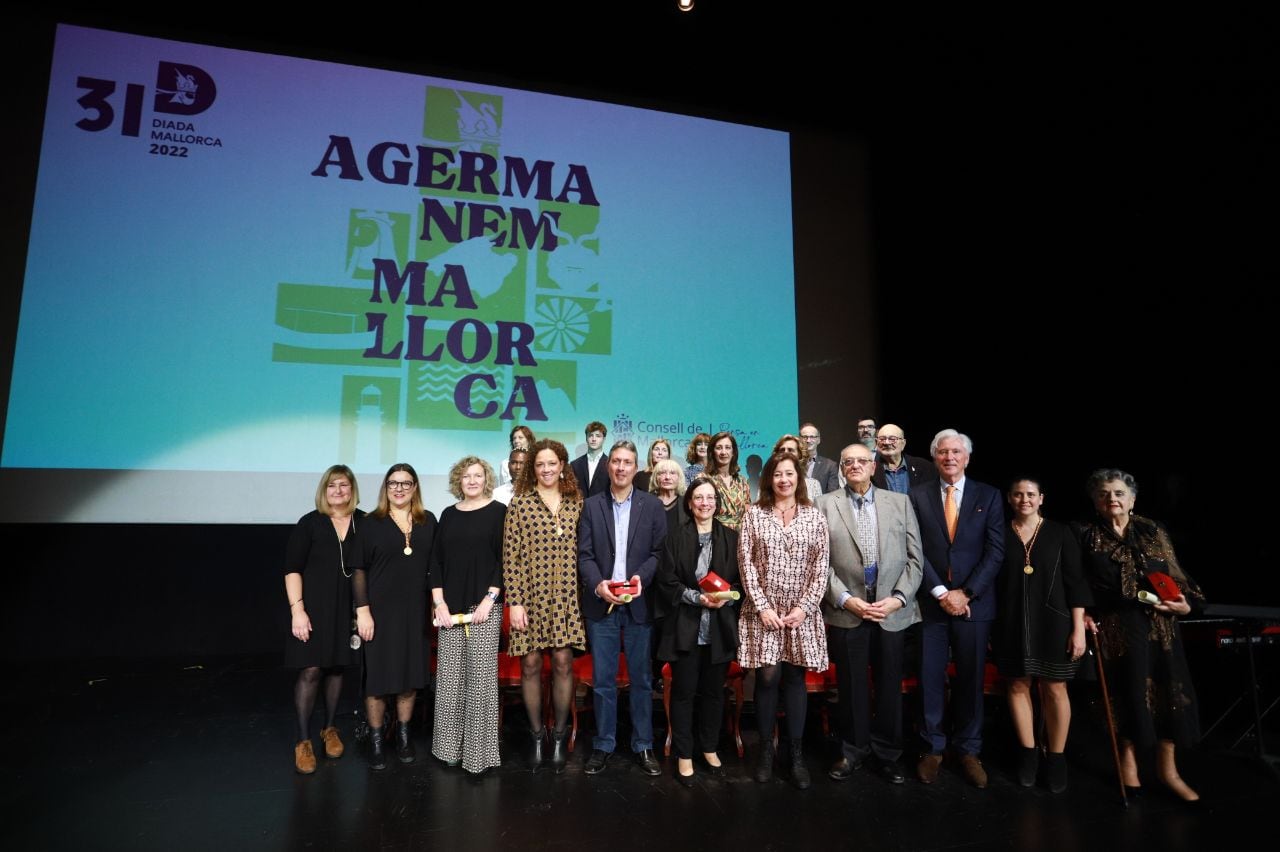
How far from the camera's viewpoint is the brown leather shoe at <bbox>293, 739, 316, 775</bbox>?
3.01m

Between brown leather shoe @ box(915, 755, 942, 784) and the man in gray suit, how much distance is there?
0.30 ft

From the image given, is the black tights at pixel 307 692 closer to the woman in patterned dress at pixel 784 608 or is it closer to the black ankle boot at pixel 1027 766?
the woman in patterned dress at pixel 784 608

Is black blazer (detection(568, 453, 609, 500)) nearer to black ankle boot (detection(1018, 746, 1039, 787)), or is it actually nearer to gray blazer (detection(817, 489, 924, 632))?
gray blazer (detection(817, 489, 924, 632))

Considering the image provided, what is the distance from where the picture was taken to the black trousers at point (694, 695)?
3.02 metres

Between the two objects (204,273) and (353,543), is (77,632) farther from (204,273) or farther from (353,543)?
(353,543)

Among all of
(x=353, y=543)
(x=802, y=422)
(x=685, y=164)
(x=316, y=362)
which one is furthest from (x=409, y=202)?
(x=802, y=422)

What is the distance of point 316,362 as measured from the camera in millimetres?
5051

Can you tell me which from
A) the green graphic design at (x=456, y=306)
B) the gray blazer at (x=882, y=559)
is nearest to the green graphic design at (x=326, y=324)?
the green graphic design at (x=456, y=306)

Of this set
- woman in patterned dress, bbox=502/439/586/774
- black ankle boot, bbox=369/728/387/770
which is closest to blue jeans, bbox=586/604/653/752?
woman in patterned dress, bbox=502/439/586/774

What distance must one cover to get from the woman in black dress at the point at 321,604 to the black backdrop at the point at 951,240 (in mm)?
2358

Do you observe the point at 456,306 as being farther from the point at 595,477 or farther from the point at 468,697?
the point at 468,697

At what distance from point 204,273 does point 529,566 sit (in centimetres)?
373

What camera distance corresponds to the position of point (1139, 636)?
2902 mm

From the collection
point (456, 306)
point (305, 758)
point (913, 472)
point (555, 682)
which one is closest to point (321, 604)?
point (305, 758)
